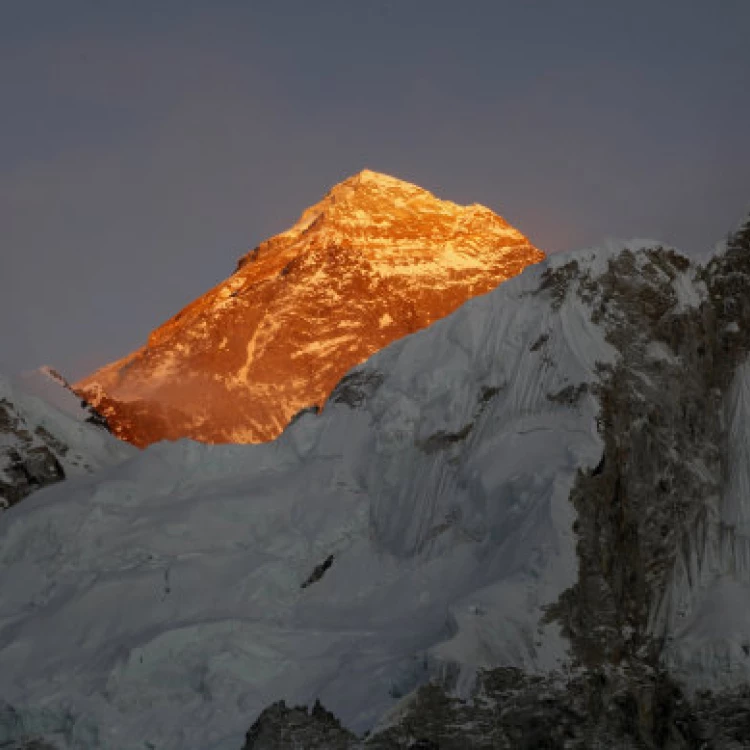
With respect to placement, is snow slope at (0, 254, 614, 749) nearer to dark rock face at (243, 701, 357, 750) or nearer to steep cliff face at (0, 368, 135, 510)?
dark rock face at (243, 701, 357, 750)

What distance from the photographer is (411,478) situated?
292 feet

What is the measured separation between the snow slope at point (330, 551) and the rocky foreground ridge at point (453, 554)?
14 centimetres

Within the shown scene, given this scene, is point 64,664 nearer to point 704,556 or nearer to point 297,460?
point 297,460

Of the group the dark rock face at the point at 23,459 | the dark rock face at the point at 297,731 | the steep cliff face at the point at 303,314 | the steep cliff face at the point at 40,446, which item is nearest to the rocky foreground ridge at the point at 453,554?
the dark rock face at the point at 297,731

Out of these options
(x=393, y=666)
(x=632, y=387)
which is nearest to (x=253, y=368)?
(x=632, y=387)

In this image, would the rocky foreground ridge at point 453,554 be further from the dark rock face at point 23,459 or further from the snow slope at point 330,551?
the dark rock face at point 23,459

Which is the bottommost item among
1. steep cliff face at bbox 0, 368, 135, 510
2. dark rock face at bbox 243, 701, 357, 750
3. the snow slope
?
dark rock face at bbox 243, 701, 357, 750

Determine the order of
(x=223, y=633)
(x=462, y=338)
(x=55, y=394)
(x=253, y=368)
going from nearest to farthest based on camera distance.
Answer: (x=223, y=633)
(x=462, y=338)
(x=55, y=394)
(x=253, y=368)

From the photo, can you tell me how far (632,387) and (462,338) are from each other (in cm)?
1210

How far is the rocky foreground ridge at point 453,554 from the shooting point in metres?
72.0

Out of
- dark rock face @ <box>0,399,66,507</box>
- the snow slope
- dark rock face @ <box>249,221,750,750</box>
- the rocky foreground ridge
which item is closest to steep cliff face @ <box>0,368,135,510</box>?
dark rock face @ <box>0,399,66,507</box>

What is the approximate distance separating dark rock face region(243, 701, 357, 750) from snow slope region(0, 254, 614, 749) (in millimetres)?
848

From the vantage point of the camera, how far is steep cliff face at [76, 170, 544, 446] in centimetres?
13812

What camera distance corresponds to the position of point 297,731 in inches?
2835
